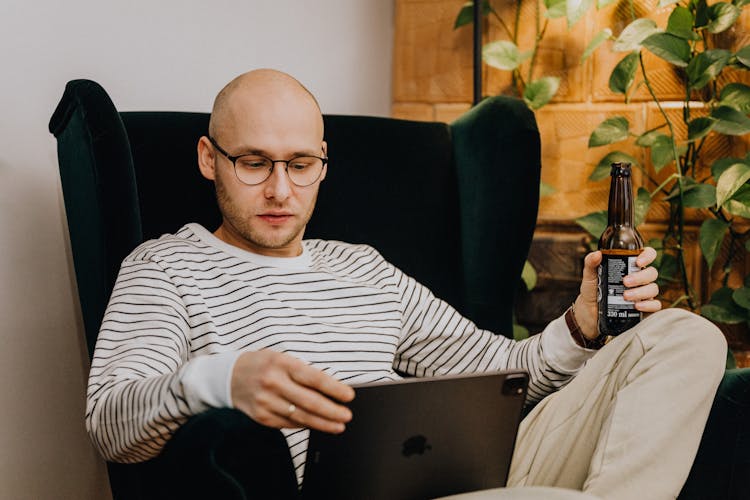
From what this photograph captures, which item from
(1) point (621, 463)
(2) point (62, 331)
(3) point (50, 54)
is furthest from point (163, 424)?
(3) point (50, 54)

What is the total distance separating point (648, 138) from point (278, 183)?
1177 millimetres

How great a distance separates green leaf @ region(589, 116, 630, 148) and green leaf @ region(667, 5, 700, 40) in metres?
0.24

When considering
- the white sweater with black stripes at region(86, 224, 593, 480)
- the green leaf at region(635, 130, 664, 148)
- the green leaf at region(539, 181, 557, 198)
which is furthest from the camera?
the green leaf at region(539, 181, 557, 198)

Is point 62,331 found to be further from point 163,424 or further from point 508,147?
point 508,147

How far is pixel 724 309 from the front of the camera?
2031 millimetres

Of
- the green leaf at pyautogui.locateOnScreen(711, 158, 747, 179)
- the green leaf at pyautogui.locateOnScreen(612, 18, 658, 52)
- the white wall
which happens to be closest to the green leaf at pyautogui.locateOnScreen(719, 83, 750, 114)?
the green leaf at pyautogui.locateOnScreen(711, 158, 747, 179)

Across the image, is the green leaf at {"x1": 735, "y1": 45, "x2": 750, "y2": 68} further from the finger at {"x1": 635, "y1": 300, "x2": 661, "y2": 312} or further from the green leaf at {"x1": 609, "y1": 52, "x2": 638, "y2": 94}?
the finger at {"x1": 635, "y1": 300, "x2": 661, "y2": 312}

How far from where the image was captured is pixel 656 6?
82.5 inches

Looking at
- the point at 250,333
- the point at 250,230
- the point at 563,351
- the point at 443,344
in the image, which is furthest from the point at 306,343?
the point at 563,351

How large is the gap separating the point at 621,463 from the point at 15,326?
99 centimetres

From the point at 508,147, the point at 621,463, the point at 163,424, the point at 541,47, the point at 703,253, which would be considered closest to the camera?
the point at 163,424

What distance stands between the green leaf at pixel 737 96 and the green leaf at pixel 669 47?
0.41ft

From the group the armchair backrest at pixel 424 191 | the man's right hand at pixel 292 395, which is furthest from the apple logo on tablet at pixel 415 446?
the armchair backrest at pixel 424 191

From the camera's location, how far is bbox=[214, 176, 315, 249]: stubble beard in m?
1.27
